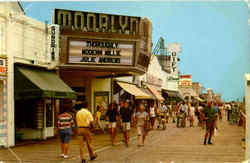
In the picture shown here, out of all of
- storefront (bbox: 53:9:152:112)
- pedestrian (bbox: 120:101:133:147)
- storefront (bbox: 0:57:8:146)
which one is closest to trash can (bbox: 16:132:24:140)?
storefront (bbox: 0:57:8:146)

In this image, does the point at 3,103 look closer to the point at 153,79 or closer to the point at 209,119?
the point at 209,119

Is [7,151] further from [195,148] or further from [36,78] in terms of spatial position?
[195,148]

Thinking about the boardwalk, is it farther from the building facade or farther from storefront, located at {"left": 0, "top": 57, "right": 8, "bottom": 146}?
the building facade

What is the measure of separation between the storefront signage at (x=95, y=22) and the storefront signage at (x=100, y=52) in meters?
0.64

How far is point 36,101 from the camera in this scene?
16.9 meters

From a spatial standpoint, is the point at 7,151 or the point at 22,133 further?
the point at 22,133

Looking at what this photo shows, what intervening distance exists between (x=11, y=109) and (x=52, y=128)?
3.74 m

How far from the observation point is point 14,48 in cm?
1419

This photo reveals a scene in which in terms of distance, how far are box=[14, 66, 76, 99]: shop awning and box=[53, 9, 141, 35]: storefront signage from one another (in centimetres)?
282

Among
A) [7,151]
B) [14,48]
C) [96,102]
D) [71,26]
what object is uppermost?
[71,26]

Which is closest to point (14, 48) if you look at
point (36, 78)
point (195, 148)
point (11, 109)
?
point (36, 78)

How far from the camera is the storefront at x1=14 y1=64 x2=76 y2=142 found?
1405 cm

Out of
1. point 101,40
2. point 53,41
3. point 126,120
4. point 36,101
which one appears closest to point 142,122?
point 126,120

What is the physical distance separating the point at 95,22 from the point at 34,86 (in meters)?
4.87
